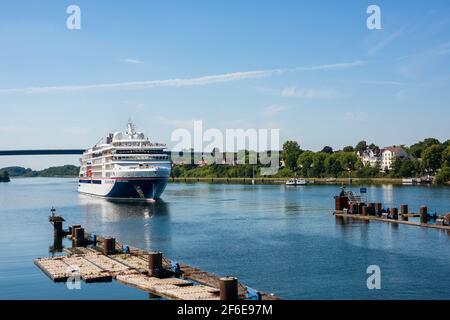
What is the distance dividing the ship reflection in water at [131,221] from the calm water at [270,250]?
107 millimetres

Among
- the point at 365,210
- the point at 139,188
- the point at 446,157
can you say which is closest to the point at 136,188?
the point at 139,188

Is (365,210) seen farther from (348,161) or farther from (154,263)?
(348,161)

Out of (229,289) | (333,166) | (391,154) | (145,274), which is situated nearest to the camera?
(229,289)

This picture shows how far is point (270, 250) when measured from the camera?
40.4 metres

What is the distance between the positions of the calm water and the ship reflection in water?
0.35ft

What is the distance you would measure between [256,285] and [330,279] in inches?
157

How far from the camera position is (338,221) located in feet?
194

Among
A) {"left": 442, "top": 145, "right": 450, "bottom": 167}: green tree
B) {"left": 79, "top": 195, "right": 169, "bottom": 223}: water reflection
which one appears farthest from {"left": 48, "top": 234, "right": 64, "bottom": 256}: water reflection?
{"left": 442, "top": 145, "right": 450, "bottom": 167}: green tree

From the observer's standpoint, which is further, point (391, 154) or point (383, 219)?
point (391, 154)

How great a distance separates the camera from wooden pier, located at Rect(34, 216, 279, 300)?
24.9m

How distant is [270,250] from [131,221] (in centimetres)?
2543

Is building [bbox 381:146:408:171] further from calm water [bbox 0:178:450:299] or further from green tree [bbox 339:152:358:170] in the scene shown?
calm water [bbox 0:178:450:299]
